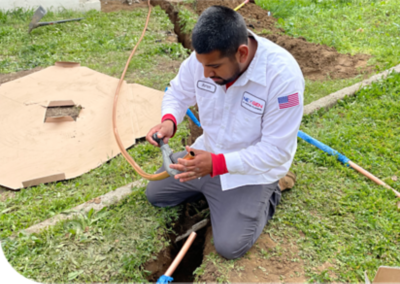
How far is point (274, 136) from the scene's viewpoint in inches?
82.3

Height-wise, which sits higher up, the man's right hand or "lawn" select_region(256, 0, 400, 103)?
the man's right hand

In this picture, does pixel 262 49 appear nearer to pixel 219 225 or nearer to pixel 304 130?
pixel 219 225

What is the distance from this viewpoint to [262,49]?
6.85ft

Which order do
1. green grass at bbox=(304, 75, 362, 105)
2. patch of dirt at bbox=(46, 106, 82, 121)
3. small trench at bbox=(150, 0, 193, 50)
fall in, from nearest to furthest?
patch of dirt at bbox=(46, 106, 82, 121) < green grass at bbox=(304, 75, 362, 105) < small trench at bbox=(150, 0, 193, 50)

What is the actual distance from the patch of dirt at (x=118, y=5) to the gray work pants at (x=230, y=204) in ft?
17.5

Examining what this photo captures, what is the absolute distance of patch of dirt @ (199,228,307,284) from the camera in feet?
7.16

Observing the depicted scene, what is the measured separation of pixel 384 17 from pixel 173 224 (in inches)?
241

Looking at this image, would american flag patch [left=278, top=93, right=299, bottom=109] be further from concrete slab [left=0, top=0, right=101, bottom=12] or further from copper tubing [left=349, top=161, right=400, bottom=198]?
concrete slab [left=0, top=0, right=101, bottom=12]

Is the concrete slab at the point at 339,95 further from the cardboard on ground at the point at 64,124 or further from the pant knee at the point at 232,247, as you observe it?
the pant knee at the point at 232,247

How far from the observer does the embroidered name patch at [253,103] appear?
6.98ft

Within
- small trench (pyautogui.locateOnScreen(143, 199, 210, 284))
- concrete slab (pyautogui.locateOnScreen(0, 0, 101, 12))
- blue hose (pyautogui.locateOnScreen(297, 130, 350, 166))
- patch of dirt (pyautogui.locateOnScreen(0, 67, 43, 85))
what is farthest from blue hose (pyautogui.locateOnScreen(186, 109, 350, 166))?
concrete slab (pyautogui.locateOnScreen(0, 0, 101, 12))

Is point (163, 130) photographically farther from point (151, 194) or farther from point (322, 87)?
point (322, 87)

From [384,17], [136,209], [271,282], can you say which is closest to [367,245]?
[271,282]

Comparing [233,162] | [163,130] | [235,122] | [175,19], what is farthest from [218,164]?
[175,19]
